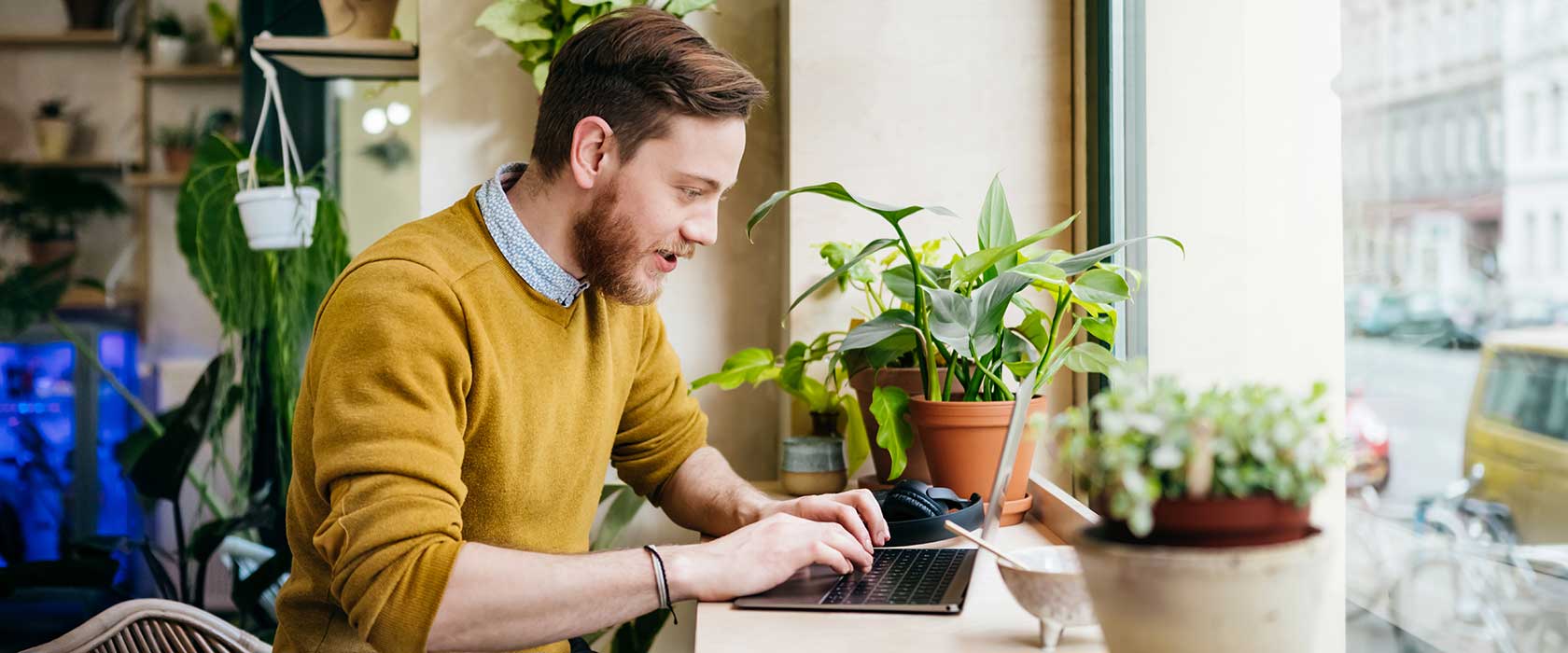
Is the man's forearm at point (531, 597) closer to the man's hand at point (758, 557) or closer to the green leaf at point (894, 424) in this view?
the man's hand at point (758, 557)

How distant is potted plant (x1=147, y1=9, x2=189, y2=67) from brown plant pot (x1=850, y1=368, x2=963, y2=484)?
2.37 meters

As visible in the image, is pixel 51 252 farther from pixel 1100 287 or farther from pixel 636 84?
pixel 1100 287

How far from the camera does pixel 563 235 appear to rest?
1385 mm

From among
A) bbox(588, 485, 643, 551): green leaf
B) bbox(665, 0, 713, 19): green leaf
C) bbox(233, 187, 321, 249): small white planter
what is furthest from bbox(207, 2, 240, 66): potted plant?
bbox(588, 485, 643, 551): green leaf

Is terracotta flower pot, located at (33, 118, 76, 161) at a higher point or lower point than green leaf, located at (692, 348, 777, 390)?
higher

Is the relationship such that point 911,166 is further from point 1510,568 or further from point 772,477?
point 1510,568

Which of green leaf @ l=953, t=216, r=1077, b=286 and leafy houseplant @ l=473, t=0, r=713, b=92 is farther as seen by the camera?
leafy houseplant @ l=473, t=0, r=713, b=92

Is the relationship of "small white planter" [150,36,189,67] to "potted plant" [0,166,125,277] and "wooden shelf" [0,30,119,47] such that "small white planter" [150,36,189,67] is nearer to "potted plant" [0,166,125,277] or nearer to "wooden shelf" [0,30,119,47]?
"wooden shelf" [0,30,119,47]

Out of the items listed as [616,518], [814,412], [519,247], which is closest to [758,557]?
[519,247]

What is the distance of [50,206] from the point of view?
3.00m

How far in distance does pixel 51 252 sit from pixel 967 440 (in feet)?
9.25

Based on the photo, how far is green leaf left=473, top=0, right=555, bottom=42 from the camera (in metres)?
1.93

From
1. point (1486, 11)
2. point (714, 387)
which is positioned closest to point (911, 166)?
point (714, 387)

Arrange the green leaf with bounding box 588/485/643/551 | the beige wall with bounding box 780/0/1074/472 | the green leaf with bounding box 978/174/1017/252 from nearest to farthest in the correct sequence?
1. the green leaf with bounding box 978/174/1017/252
2. the beige wall with bounding box 780/0/1074/472
3. the green leaf with bounding box 588/485/643/551
